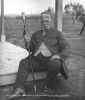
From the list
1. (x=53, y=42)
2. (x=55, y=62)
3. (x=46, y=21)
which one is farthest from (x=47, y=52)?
(x=46, y=21)

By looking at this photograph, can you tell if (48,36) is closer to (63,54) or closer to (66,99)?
(63,54)

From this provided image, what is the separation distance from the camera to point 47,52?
298 centimetres

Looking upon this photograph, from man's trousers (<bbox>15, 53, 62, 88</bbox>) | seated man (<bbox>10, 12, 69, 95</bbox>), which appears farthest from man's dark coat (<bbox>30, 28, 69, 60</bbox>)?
man's trousers (<bbox>15, 53, 62, 88</bbox>)

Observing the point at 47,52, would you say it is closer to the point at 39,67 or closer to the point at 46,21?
the point at 39,67

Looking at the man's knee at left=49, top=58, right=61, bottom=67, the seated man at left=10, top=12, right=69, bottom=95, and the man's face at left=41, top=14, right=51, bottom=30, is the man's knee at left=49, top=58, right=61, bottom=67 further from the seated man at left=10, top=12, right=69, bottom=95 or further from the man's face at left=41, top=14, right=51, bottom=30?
the man's face at left=41, top=14, right=51, bottom=30

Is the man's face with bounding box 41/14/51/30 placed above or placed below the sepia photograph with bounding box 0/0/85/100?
above

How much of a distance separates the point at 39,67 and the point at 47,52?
0.70 feet

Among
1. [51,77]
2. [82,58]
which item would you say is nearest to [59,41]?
[51,77]

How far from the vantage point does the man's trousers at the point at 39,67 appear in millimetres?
2780

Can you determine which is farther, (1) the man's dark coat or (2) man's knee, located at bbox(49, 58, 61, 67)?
(1) the man's dark coat

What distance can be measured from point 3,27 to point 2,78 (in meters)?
6.05

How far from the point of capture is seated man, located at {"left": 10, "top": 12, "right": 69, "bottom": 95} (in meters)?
2.81

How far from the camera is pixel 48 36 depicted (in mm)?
2988

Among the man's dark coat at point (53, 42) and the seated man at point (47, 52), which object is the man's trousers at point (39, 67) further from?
the man's dark coat at point (53, 42)
